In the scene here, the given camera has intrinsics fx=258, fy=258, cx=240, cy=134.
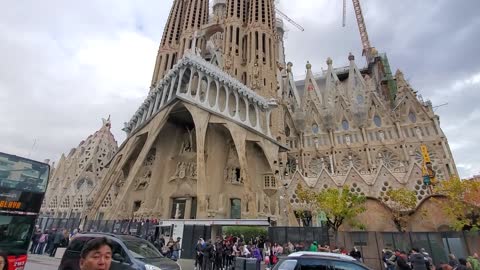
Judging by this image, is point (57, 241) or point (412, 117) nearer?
point (57, 241)

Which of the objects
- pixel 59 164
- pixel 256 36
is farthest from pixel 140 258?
pixel 59 164

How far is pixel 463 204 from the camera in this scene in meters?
17.8

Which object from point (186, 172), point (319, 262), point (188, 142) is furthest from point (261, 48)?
point (319, 262)

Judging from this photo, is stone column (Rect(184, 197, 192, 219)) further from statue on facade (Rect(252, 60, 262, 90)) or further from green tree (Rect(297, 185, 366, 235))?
statue on facade (Rect(252, 60, 262, 90))

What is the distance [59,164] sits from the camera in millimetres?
47500

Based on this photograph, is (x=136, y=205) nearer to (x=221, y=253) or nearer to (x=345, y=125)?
(x=221, y=253)

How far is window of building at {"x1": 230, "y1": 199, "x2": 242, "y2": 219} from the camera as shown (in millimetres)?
26319

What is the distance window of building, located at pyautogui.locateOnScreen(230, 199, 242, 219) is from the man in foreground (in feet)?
82.3

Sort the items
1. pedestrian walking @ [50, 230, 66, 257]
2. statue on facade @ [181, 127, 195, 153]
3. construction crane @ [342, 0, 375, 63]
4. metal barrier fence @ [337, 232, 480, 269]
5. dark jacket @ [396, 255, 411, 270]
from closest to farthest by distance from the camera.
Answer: dark jacket @ [396, 255, 411, 270] < metal barrier fence @ [337, 232, 480, 269] < pedestrian walking @ [50, 230, 66, 257] < statue on facade @ [181, 127, 195, 153] < construction crane @ [342, 0, 375, 63]

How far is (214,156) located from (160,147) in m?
6.80

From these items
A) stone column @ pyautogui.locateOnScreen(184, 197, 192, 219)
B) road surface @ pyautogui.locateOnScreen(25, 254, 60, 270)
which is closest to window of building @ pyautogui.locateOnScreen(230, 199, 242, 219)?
stone column @ pyautogui.locateOnScreen(184, 197, 192, 219)

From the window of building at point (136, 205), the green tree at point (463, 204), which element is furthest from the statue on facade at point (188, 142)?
the green tree at point (463, 204)

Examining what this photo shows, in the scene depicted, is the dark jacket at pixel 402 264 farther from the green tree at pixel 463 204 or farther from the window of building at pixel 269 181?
the window of building at pixel 269 181

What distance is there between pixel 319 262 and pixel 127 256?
418cm
